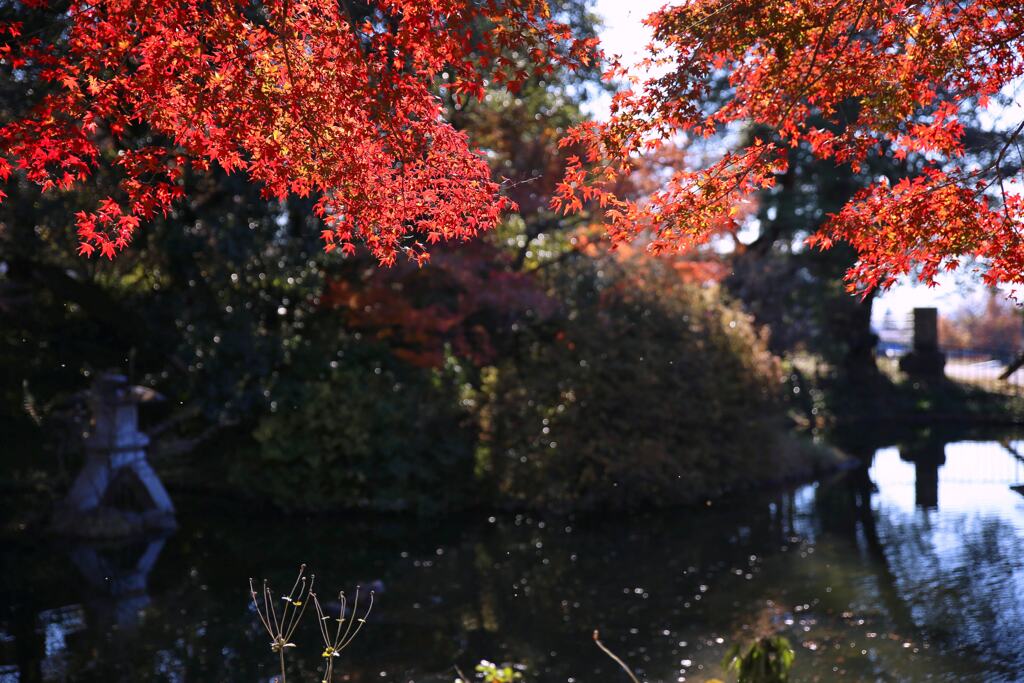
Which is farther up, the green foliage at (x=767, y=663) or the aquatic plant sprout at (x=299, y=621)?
the green foliage at (x=767, y=663)

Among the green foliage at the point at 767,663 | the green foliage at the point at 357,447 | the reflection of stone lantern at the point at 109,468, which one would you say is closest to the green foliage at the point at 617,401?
the green foliage at the point at 357,447

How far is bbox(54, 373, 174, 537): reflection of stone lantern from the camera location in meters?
9.97

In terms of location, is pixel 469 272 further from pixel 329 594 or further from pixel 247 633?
pixel 247 633

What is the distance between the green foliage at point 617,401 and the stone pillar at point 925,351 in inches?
358

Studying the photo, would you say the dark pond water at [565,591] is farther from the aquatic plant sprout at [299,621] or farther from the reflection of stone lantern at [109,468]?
the reflection of stone lantern at [109,468]

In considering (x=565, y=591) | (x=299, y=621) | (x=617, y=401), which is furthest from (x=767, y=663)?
(x=617, y=401)

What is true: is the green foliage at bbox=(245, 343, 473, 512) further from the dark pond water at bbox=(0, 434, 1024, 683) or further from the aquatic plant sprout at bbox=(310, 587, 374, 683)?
the aquatic plant sprout at bbox=(310, 587, 374, 683)

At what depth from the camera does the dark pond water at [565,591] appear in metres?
6.40

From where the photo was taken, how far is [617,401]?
38.4 ft

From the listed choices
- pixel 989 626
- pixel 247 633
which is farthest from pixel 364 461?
pixel 989 626

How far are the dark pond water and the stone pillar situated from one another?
8.61 m

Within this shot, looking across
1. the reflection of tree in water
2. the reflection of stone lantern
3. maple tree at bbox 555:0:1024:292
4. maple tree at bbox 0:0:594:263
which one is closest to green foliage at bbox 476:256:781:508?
the reflection of tree in water

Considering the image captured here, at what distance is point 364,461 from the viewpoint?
11625 mm

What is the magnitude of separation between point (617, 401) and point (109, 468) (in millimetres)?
6059
